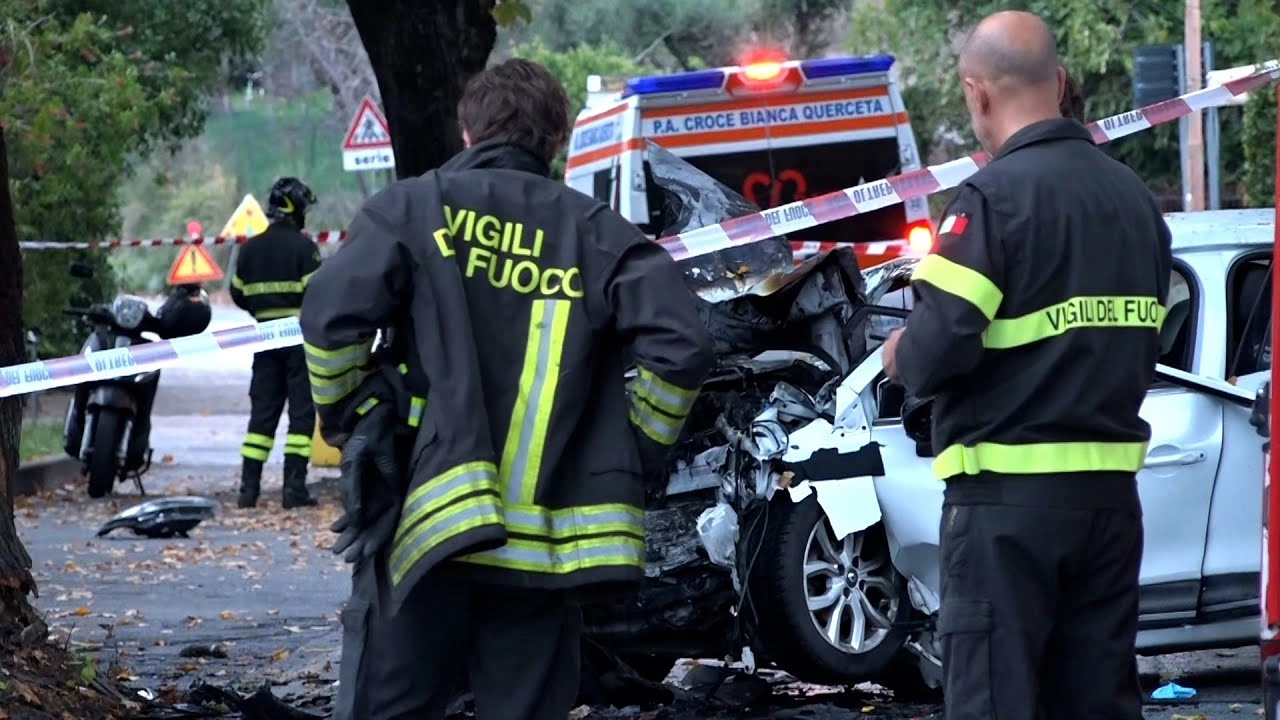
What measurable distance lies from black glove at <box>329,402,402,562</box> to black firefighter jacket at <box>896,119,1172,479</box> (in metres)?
1.01

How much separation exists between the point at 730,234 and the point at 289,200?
270 inches

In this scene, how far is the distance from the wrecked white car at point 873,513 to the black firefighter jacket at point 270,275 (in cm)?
658

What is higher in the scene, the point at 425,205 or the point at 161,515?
the point at 425,205

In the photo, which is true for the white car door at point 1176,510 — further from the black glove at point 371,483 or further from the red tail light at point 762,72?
the red tail light at point 762,72

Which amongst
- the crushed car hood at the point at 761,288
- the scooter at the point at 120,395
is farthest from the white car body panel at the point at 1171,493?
the scooter at the point at 120,395

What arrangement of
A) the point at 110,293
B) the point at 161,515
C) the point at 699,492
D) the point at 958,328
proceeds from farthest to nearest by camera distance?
the point at 110,293
the point at 161,515
the point at 699,492
the point at 958,328

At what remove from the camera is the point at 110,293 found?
68.7ft

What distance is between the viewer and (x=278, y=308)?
13047 millimetres

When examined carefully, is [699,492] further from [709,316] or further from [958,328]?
[958,328]

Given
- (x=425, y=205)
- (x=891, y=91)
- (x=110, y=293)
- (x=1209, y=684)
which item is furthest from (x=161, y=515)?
(x=110, y=293)

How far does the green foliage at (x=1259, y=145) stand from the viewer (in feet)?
63.0

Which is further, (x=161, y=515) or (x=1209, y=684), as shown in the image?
(x=161, y=515)

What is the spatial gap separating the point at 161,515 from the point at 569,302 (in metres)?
7.95

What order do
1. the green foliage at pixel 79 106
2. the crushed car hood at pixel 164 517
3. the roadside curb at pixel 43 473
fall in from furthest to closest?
the green foliage at pixel 79 106 → the roadside curb at pixel 43 473 → the crushed car hood at pixel 164 517
